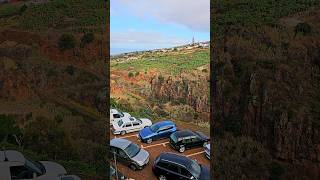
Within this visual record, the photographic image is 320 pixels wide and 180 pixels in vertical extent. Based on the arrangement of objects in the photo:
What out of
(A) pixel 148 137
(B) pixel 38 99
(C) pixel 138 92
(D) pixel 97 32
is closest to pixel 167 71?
(C) pixel 138 92

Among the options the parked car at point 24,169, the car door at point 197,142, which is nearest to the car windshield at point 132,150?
the car door at point 197,142

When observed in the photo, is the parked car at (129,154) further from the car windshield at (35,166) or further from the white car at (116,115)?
the car windshield at (35,166)

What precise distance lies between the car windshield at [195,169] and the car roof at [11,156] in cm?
300

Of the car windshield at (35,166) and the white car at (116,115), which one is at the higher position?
the white car at (116,115)

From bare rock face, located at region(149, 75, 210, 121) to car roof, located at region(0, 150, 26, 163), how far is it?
3.39 metres

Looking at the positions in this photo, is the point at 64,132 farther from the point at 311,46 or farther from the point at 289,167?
the point at 311,46

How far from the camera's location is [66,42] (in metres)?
6.97

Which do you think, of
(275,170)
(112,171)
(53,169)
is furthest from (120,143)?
(275,170)

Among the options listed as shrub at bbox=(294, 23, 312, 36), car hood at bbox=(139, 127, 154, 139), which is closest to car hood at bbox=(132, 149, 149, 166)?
car hood at bbox=(139, 127, 154, 139)

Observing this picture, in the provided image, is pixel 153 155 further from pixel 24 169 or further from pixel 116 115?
pixel 24 169

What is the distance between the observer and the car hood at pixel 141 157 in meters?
7.88

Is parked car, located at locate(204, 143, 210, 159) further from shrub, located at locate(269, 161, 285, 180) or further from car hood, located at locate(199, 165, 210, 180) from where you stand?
shrub, located at locate(269, 161, 285, 180)

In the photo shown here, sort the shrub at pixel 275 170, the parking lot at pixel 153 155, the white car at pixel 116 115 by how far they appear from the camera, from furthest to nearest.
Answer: the white car at pixel 116 115, the parking lot at pixel 153 155, the shrub at pixel 275 170

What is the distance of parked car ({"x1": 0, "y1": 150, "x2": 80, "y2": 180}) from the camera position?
5.93 metres
